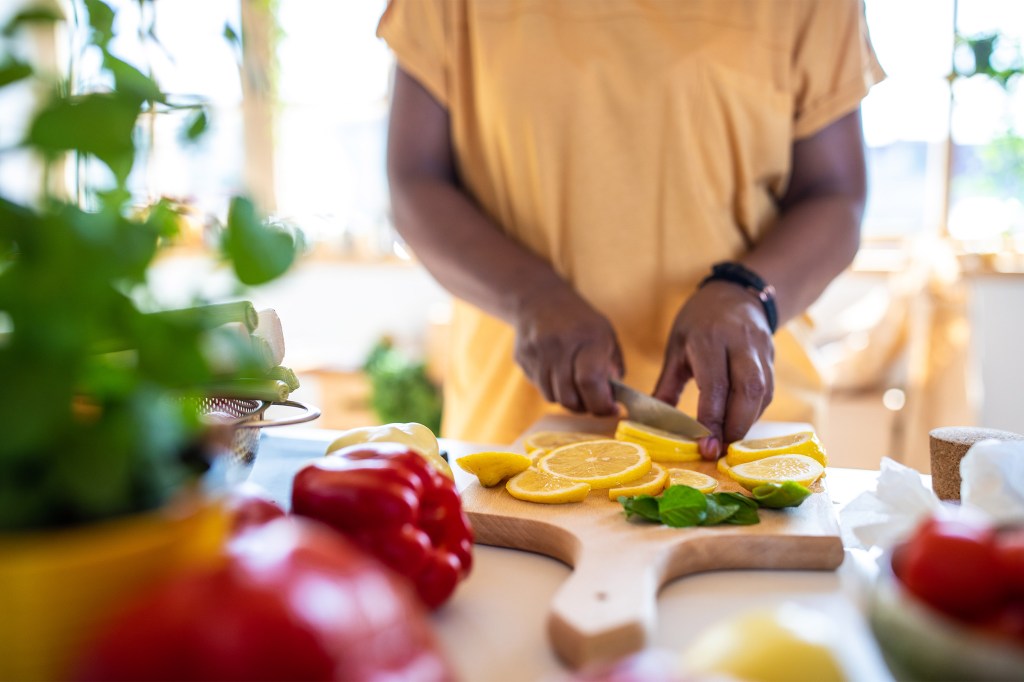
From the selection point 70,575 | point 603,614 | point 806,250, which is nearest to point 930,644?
point 603,614

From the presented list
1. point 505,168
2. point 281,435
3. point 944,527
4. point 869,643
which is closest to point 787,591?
point 869,643

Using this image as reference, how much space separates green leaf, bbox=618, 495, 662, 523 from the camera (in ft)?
2.93

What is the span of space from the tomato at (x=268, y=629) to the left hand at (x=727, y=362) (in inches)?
32.3

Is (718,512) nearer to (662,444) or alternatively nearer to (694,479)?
(694,479)

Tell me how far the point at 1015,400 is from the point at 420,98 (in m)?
3.92

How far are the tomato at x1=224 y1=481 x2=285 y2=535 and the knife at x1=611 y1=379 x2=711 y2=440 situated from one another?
668 mm

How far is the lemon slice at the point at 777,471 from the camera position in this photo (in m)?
1.01

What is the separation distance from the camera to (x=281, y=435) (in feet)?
4.44

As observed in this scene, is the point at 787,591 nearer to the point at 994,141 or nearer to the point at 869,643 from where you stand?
the point at 869,643

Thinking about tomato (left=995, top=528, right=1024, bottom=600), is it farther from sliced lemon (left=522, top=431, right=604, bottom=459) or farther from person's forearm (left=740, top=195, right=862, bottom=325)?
person's forearm (left=740, top=195, right=862, bottom=325)

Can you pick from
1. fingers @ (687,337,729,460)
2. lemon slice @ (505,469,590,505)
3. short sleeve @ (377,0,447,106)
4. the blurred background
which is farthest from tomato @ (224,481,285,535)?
the blurred background

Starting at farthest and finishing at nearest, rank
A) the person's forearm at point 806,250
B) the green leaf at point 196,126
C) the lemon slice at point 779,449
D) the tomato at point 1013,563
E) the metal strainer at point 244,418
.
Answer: the person's forearm at point 806,250 → the lemon slice at point 779,449 → the metal strainer at point 244,418 → the green leaf at point 196,126 → the tomato at point 1013,563

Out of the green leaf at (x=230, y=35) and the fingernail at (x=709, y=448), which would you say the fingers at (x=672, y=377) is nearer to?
the fingernail at (x=709, y=448)

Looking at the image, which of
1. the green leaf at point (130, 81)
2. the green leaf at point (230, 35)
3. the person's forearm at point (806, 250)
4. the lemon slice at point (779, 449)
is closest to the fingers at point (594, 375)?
the lemon slice at point (779, 449)
